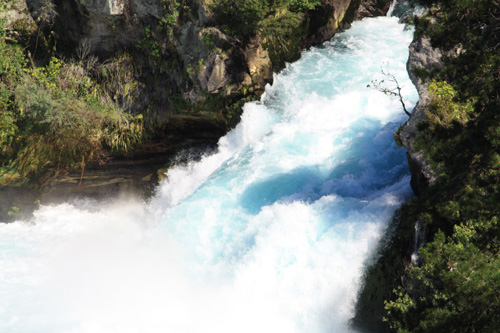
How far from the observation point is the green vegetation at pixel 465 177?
16.2 feet

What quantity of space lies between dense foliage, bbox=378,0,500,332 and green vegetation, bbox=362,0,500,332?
0.01 m

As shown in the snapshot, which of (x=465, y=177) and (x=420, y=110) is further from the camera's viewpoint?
(x=420, y=110)

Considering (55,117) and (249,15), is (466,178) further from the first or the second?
(55,117)

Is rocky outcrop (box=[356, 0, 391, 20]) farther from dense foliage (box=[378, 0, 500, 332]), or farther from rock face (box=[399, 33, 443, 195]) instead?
dense foliage (box=[378, 0, 500, 332])

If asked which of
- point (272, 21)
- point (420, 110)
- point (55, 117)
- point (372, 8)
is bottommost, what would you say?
point (55, 117)

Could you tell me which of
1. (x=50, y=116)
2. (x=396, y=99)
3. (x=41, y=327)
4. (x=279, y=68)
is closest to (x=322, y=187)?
(x=396, y=99)

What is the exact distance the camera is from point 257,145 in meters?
12.5

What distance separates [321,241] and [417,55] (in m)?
4.76

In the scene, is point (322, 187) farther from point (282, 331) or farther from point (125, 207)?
point (125, 207)

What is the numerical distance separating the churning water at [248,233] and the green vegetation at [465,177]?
276cm

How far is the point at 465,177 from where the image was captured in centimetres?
599

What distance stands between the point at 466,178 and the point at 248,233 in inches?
212

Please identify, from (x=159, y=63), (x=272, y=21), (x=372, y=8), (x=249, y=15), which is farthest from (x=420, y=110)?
(x=372, y=8)

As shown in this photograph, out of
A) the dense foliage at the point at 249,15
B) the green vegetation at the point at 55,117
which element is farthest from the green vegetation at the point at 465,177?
the green vegetation at the point at 55,117
